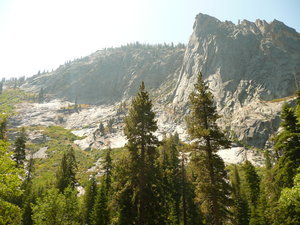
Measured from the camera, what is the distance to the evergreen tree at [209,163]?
52.3 feet

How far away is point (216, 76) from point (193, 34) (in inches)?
2315

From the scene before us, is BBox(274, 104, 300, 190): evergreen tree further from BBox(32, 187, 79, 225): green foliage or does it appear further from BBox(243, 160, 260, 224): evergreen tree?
BBox(243, 160, 260, 224): evergreen tree

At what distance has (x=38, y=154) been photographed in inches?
3831

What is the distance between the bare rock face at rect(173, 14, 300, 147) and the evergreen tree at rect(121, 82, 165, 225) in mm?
89757

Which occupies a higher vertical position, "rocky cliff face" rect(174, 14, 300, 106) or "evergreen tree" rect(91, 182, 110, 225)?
"rocky cliff face" rect(174, 14, 300, 106)

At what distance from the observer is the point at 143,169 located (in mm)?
18219

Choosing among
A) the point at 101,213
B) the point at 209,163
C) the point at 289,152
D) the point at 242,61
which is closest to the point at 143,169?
the point at 209,163

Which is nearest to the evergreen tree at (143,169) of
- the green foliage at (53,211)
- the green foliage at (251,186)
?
the green foliage at (53,211)

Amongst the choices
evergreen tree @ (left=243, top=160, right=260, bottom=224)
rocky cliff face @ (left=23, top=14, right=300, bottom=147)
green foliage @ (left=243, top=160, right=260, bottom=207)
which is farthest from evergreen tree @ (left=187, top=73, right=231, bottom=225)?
rocky cliff face @ (left=23, top=14, right=300, bottom=147)

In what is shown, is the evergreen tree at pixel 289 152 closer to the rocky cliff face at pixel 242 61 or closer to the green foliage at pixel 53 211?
the green foliage at pixel 53 211

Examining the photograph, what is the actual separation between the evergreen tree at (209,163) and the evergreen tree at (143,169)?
143 inches

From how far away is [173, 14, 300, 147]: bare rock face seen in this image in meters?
105

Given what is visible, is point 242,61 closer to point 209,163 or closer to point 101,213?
point 101,213

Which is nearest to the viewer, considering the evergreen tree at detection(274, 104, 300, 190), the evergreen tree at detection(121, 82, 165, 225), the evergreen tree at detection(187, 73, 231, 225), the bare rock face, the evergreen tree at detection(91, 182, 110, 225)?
the evergreen tree at detection(187, 73, 231, 225)
